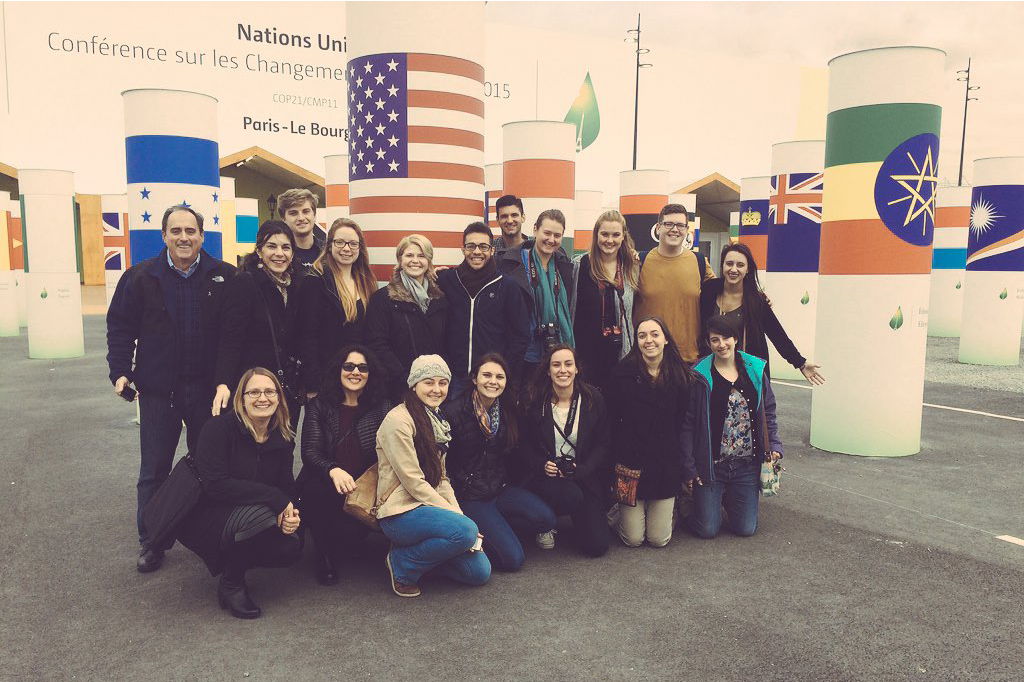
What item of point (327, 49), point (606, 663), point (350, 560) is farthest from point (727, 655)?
point (327, 49)

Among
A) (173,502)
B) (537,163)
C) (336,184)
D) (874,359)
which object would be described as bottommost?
(173,502)

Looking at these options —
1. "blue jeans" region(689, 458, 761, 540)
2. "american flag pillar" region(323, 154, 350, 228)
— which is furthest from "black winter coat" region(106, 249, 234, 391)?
"american flag pillar" region(323, 154, 350, 228)

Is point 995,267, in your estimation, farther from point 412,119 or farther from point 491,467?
point 491,467

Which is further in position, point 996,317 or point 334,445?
→ point 996,317

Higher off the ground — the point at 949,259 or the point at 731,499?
the point at 949,259

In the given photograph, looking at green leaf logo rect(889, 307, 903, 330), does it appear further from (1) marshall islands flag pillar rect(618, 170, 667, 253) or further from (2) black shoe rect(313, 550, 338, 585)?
(1) marshall islands flag pillar rect(618, 170, 667, 253)

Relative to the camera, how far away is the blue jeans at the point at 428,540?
12.6 ft

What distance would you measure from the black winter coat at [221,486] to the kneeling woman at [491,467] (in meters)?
0.96

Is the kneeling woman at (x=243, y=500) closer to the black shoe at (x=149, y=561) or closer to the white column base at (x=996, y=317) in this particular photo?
the black shoe at (x=149, y=561)

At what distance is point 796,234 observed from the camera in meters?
10.7

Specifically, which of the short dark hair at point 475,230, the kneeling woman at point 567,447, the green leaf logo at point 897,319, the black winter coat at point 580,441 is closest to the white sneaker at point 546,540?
the kneeling woman at point 567,447

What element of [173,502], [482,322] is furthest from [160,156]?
[173,502]

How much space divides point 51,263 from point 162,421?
35.1 ft

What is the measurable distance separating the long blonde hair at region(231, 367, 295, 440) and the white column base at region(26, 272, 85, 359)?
11.2m
